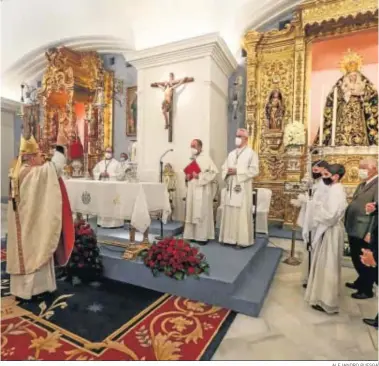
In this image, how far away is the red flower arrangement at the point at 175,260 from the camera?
3334 mm

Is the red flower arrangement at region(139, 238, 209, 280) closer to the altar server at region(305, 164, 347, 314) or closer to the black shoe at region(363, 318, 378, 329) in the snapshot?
the altar server at region(305, 164, 347, 314)

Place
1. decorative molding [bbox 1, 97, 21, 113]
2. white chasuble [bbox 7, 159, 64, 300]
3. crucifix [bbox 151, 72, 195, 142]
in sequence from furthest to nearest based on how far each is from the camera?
1. decorative molding [bbox 1, 97, 21, 113]
2. crucifix [bbox 151, 72, 195, 142]
3. white chasuble [bbox 7, 159, 64, 300]

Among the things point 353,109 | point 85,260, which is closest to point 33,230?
point 85,260

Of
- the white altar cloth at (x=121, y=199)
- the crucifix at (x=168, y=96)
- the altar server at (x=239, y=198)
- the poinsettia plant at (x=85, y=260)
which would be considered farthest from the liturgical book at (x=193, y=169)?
the poinsettia plant at (x=85, y=260)

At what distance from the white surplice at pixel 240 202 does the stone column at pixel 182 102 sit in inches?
51.8

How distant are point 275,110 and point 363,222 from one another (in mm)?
4406

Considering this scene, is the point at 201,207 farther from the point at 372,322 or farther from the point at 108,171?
the point at 372,322

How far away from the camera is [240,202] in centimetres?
446

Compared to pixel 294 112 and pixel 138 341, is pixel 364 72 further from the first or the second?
pixel 138 341

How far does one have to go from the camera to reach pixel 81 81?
9008mm

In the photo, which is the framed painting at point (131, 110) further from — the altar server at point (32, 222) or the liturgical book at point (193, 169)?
the altar server at point (32, 222)

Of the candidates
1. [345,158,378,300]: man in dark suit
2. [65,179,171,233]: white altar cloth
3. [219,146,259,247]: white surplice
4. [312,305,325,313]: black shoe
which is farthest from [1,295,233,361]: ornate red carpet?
[345,158,378,300]: man in dark suit

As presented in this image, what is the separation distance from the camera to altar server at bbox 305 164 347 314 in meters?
2.90
